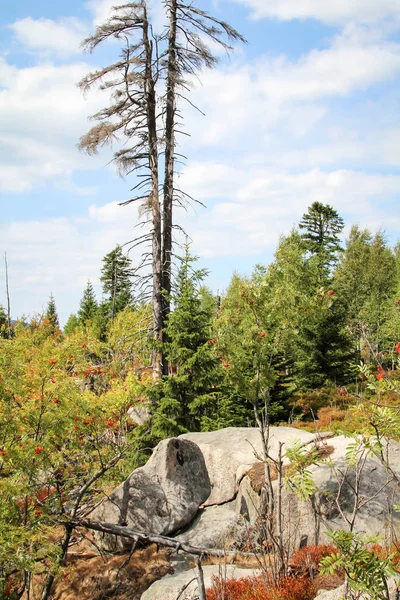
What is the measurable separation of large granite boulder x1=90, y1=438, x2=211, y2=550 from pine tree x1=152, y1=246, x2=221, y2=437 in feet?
6.52

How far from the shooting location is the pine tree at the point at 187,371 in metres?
11.0

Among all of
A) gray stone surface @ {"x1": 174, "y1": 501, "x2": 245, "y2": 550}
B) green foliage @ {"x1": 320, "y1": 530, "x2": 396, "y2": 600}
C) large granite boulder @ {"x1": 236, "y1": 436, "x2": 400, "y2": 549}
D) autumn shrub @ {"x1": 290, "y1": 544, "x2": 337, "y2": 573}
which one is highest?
green foliage @ {"x1": 320, "y1": 530, "x2": 396, "y2": 600}

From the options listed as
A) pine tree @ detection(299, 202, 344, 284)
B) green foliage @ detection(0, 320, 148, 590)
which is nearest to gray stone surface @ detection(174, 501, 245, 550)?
green foliage @ detection(0, 320, 148, 590)

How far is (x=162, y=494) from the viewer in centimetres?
846

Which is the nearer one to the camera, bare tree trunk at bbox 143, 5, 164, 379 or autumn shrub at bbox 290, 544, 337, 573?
autumn shrub at bbox 290, 544, 337, 573

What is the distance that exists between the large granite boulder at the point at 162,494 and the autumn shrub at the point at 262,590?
106 inches

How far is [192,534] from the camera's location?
789 centimetres

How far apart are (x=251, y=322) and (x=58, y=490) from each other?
397 centimetres

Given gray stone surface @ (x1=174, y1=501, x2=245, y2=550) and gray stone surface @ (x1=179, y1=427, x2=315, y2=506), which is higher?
gray stone surface @ (x1=179, y1=427, x2=315, y2=506)

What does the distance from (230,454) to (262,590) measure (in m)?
3.75

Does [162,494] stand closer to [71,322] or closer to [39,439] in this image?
[39,439]

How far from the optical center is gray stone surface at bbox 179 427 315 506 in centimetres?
860

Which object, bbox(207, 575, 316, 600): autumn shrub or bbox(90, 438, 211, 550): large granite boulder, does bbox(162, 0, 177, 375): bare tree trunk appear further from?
bbox(207, 575, 316, 600): autumn shrub

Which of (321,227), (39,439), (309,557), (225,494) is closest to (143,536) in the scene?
(225,494)
